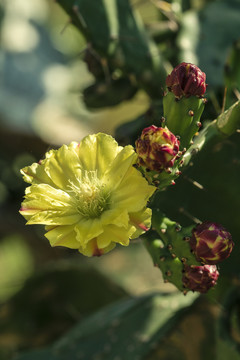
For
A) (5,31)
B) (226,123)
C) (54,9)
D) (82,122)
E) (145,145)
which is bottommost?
(82,122)

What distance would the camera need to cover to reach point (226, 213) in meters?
1.43

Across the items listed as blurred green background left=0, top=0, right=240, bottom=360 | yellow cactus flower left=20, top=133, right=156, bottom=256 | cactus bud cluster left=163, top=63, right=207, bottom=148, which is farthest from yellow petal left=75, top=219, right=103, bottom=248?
blurred green background left=0, top=0, right=240, bottom=360

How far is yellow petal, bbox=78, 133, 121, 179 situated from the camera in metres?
1.07

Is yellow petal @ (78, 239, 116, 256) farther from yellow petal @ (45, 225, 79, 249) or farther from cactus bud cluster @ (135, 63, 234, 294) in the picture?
cactus bud cluster @ (135, 63, 234, 294)

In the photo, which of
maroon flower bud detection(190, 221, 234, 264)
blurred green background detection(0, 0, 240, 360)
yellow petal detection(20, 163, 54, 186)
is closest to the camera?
maroon flower bud detection(190, 221, 234, 264)

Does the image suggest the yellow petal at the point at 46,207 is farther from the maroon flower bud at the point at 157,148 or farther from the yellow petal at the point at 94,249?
the maroon flower bud at the point at 157,148

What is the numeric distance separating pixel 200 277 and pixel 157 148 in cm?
24

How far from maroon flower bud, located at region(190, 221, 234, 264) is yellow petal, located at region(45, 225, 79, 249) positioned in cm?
20

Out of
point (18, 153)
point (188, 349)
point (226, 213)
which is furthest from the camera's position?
A: point (18, 153)

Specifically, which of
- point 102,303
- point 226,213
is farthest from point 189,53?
point 102,303

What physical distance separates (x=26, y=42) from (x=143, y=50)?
165cm

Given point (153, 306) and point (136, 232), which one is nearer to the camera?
point (136, 232)

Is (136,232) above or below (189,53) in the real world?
above

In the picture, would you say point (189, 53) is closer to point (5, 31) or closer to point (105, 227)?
point (105, 227)
